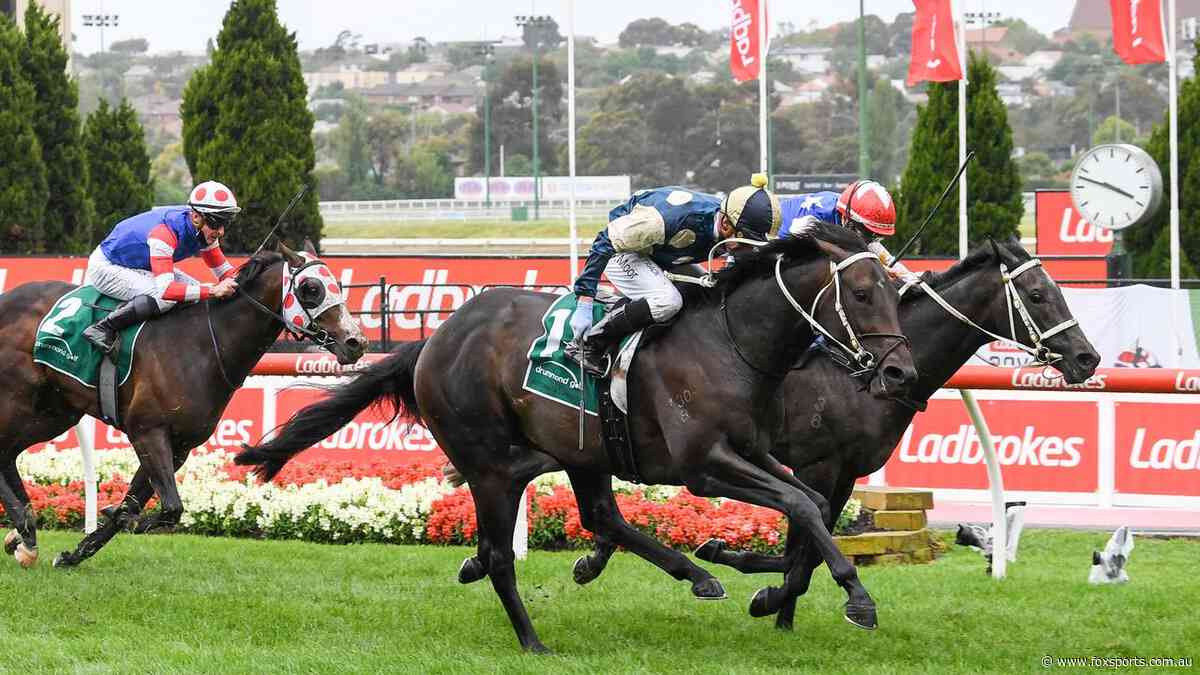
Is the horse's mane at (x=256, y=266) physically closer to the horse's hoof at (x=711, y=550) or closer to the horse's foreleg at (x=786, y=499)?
the horse's hoof at (x=711, y=550)

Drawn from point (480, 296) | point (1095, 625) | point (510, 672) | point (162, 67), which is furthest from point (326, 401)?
point (162, 67)

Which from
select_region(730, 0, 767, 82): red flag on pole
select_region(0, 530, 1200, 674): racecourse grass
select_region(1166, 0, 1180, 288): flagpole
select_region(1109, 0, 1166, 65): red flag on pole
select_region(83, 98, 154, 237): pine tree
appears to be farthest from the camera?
select_region(83, 98, 154, 237): pine tree

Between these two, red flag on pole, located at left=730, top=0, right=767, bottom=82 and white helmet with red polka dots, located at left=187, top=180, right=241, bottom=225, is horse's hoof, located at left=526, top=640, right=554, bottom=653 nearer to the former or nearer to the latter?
white helmet with red polka dots, located at left=187, top=180, right=241, bottom=225

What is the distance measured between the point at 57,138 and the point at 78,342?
737 inches

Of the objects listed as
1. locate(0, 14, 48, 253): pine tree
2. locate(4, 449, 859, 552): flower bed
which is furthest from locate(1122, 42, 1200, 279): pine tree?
locate(0, 14, 48, 253): pine tree

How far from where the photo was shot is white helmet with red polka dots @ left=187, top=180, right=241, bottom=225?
8.24m

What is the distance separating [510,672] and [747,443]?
1.25m

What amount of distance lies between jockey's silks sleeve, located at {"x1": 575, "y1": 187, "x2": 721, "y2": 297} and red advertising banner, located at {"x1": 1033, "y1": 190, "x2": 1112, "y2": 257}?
71.3ft

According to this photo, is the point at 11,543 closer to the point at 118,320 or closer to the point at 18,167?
the point at 118,320

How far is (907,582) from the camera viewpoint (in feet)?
26.2

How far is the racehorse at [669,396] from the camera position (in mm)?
5953

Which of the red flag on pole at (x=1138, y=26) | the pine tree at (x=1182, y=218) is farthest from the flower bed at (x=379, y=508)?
the pine tree at (x=1182, y=218)

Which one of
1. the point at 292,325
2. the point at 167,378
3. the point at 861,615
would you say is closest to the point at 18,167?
the point at 167,378

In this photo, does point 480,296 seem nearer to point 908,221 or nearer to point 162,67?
point 908,221
